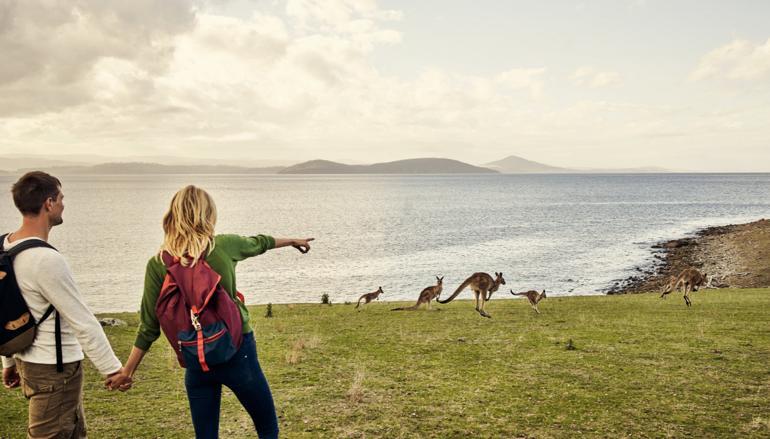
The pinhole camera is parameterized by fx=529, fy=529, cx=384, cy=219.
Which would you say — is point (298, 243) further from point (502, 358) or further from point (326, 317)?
point (326, 317)

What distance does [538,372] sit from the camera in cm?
997

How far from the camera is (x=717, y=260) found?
4712 centimetres

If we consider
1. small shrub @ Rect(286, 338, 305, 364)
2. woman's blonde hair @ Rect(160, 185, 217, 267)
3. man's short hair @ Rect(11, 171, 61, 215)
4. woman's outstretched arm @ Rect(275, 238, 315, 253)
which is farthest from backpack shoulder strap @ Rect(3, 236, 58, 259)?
small shrub @ Rect(286, 338, 305, 364)

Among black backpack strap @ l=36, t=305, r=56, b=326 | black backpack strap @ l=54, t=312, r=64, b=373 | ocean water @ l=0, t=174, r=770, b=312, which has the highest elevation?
black backpack strap @ l=36, t=305, r=56, b=326

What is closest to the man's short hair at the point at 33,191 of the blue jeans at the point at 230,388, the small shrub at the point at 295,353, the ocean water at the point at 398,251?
the blue jeans at the point at 230,388

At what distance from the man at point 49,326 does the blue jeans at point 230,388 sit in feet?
2.37

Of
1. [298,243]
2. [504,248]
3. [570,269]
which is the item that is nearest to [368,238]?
[504,248]

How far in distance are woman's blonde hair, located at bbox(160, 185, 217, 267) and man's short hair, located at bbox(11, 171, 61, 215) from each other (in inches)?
39.2

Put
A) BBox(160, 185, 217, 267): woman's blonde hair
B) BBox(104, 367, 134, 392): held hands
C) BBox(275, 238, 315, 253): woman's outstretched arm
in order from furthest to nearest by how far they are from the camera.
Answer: BBox(275, 238, 315, 253): woman's outstretched arm, BBox(104, 367, 134, 392): held hands, BBox(160, 185, 217, 267): woman's blonde hair

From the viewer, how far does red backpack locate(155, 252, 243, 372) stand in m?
3.97

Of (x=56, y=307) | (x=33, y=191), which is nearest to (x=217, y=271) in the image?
(x=56, y=307)

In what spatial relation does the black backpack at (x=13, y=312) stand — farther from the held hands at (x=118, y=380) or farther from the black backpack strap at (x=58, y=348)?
the held hands at (x=118, y=380)

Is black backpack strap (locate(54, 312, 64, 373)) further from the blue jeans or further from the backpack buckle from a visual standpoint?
the backpack buckle

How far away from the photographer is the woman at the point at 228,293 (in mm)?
4102
